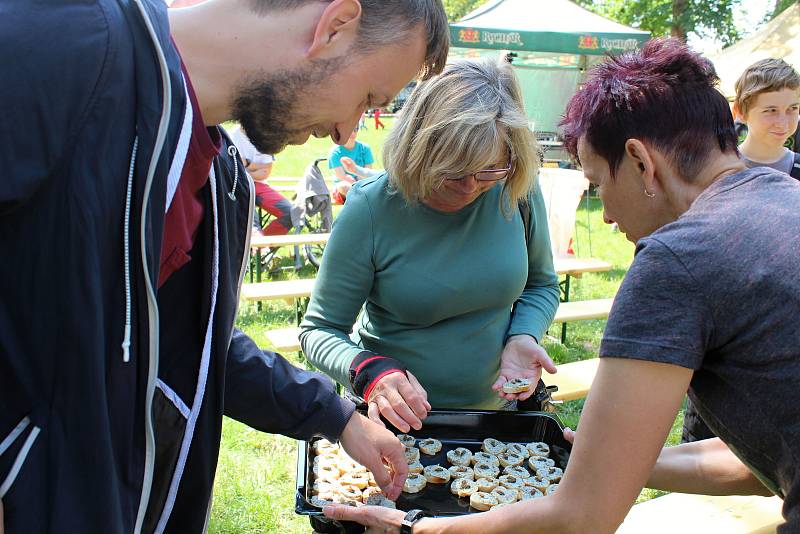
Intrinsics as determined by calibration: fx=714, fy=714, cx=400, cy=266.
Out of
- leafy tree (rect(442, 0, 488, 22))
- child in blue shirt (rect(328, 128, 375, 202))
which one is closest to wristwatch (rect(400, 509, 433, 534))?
child in blue shirt (rect(328, 128, 375, 202))

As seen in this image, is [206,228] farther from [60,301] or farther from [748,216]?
[748,216]

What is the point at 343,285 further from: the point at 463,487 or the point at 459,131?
A: the point at 463,487

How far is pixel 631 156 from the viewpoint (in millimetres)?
1378

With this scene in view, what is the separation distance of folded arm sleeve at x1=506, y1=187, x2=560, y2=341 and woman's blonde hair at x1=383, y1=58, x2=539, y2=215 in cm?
23

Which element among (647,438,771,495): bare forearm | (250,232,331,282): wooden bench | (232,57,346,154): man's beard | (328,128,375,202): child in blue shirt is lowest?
(250,232,331,282): wooden bench

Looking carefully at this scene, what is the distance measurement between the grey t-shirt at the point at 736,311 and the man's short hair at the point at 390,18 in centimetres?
58

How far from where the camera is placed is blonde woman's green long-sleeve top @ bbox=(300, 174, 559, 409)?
207 cm

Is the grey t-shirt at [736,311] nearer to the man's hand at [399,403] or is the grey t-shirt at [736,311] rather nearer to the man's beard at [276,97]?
the man's beard at [276,97]

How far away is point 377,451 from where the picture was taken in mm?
1716

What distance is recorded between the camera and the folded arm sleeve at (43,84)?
2.77ft

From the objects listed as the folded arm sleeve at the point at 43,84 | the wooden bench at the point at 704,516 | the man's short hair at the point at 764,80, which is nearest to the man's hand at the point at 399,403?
the wooden bench at the point at 704,516

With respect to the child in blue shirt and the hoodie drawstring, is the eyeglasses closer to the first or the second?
the hoodie drawstring

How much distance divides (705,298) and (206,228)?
0.89m

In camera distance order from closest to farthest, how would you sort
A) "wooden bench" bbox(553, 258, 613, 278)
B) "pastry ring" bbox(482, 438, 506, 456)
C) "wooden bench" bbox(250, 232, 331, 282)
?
1. "pastry ring" bbox(482, 438, 506, 456)
2. "wooden bench" bbox(553, 258, 613, 278)
3. "wooden bench" bbox(250, 232, 331, 282)
